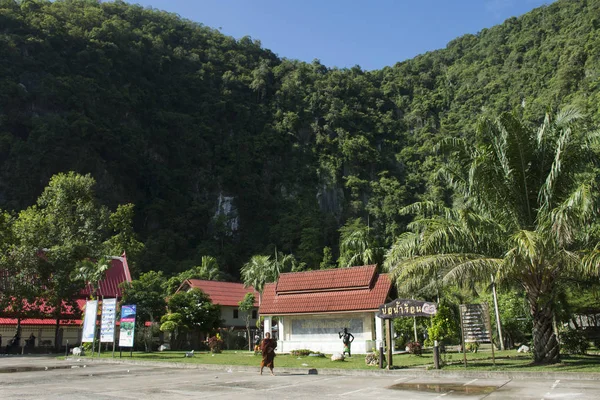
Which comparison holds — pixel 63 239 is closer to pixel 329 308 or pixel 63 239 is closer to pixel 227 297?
pixel 227 297

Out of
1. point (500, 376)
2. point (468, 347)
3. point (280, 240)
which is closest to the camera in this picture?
point (500, 376)

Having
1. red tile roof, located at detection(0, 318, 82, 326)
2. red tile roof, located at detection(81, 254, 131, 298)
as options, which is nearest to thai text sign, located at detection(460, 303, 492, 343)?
red tile roof, located at detection(0, 318, 82, 326)

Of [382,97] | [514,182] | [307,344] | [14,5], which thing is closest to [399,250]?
[514,182]

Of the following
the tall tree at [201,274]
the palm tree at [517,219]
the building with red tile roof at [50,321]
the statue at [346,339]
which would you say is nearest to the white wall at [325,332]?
the statue at [346,339]

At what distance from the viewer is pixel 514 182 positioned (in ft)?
54.9

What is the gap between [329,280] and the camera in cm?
2739

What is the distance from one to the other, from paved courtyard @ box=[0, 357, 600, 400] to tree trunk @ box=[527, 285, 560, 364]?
12.4 feet

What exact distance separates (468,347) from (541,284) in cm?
1103

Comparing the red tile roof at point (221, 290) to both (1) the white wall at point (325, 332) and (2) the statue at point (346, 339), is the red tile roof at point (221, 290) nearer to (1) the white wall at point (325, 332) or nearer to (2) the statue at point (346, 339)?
(1) the white wall at point (325, 332)

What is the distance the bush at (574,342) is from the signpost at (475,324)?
18.6 feet

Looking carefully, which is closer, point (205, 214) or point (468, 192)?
point (468, 192)

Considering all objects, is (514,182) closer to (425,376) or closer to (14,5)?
(425,376)

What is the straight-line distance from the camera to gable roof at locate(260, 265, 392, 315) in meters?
25.3

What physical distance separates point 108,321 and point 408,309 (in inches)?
603
